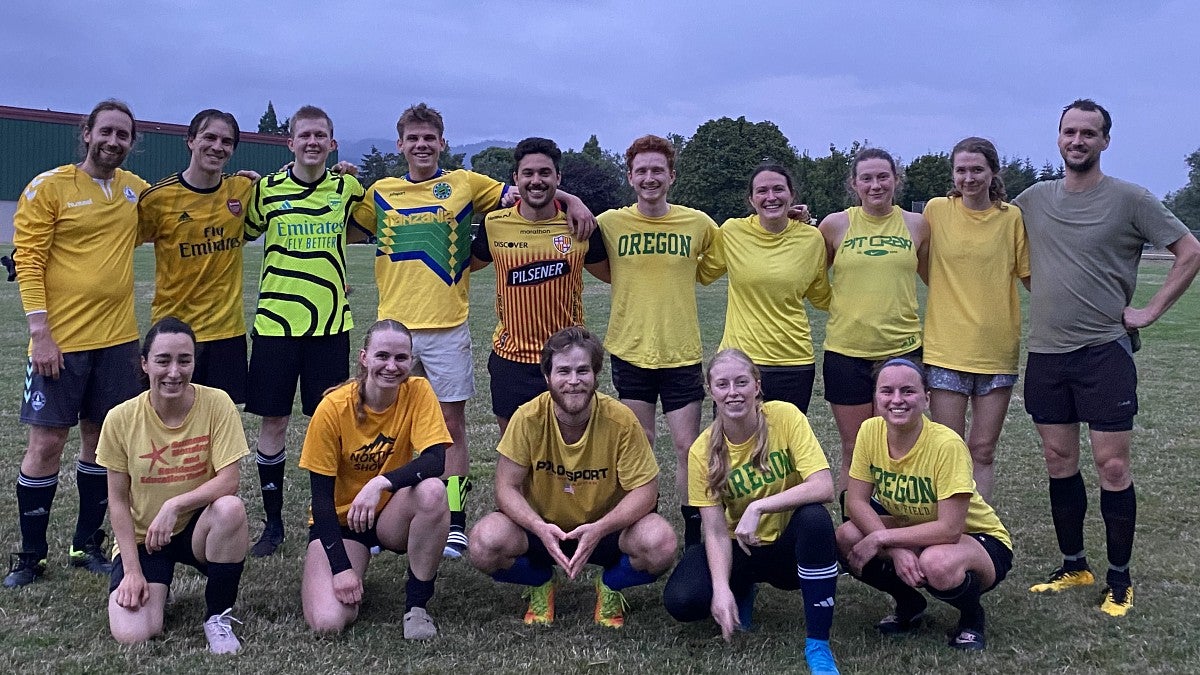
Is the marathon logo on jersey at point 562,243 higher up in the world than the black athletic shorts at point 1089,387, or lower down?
higher up

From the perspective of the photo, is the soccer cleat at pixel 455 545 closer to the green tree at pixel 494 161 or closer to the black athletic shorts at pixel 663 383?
the black athletic shorts at pixel 663 383

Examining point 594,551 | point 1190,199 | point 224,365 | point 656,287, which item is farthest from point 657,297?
point 1190,199

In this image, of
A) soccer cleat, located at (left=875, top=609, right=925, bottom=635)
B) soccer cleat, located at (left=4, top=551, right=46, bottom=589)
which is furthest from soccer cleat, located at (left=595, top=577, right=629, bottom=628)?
soccer cleat, located at (left=4, top=551, right=46, bottom=589)

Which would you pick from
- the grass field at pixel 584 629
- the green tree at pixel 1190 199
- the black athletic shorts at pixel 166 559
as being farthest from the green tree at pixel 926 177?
the black athletic shorts at pixel 166 559

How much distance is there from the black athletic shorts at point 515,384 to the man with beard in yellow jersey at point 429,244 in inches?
12.5

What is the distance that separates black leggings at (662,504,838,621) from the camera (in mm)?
3512

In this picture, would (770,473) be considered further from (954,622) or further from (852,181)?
A: (852,181)

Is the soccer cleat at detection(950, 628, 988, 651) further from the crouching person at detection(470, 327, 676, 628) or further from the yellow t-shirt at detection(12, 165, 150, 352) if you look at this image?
the yellow t-shirt at detection(12, 165, 150, 352)

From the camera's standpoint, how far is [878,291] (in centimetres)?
448

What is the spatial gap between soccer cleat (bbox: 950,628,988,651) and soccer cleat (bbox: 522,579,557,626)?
155 centimetres

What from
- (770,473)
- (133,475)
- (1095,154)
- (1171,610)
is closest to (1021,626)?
(1171,610)

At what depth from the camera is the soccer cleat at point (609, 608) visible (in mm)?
3869

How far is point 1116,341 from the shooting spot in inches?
163

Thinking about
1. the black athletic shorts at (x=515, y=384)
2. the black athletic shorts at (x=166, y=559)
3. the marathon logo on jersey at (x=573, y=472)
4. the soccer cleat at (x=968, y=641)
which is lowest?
the soccer cleat at (x=968, y=641)
